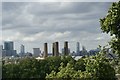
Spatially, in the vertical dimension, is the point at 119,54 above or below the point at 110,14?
below

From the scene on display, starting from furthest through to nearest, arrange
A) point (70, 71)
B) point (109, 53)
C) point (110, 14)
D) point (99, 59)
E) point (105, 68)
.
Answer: point (70, 71)
point (105, 68)
point (99, 59)
point (109, 53)
point (110, 14)

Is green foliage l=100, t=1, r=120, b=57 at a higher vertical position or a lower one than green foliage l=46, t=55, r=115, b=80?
higher

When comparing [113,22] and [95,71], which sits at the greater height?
[113,22]

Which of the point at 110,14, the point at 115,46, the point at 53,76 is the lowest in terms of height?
the point at 53,76

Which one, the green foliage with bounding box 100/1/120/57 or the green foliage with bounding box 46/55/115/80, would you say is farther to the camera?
the green foliage with bounding box 46/55/115/80

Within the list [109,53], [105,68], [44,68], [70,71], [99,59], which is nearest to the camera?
[109,53]

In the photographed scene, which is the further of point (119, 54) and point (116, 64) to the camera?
point (116, 64)

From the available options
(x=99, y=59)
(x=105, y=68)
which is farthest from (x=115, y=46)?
(x=105, y=68)

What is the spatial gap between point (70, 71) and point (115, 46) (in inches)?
135

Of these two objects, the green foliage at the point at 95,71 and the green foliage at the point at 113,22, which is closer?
the green foliage at the point at 113,22

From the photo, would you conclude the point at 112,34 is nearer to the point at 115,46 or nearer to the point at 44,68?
the point at 115,46

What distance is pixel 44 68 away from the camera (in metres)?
19.9

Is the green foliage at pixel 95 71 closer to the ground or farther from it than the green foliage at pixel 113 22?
closer to the ground

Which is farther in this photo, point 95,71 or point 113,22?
point 95,71
